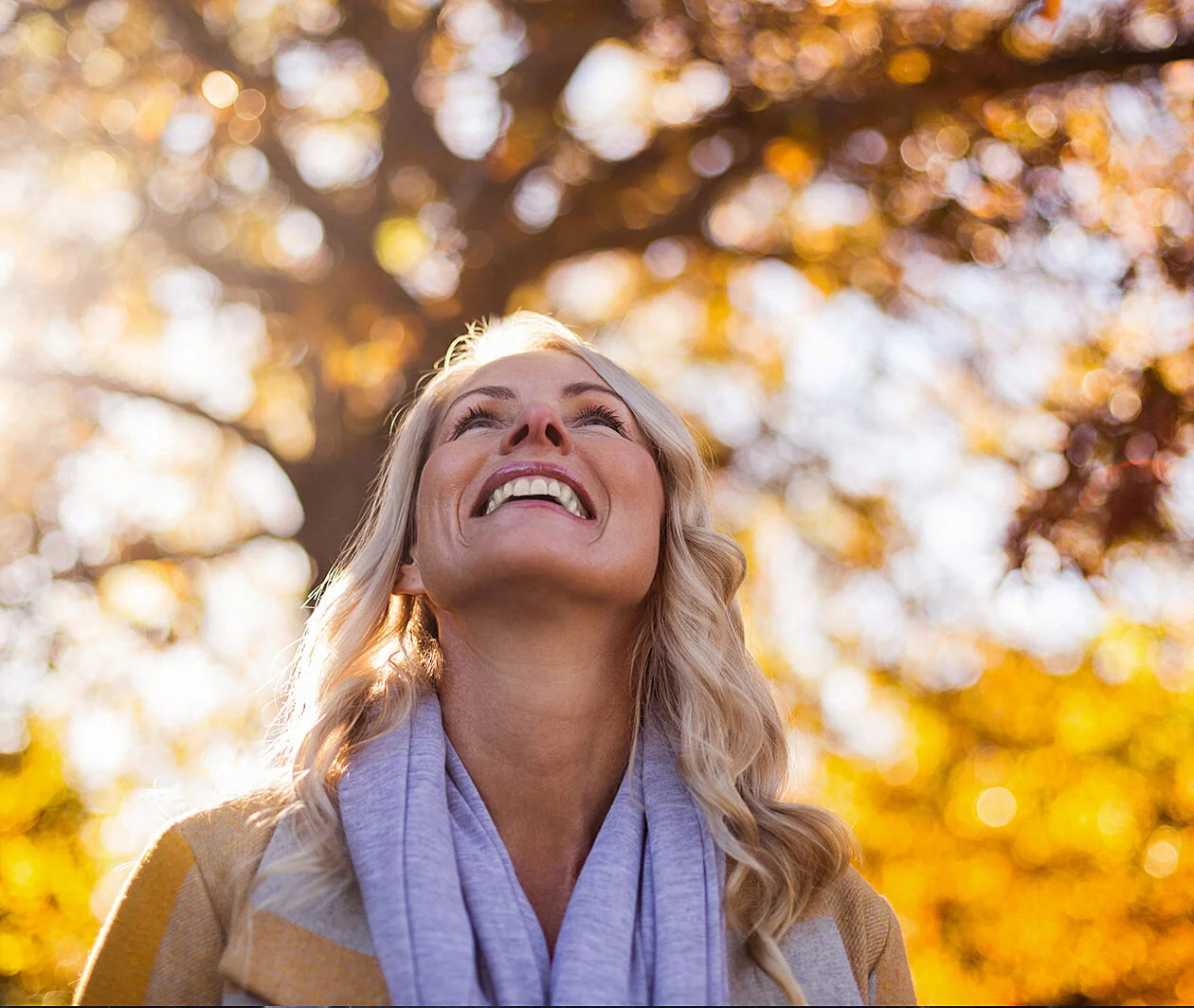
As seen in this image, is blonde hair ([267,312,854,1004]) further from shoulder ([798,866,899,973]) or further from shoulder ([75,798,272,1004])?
shoulder ([75,798,272,1004])

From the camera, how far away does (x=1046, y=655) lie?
9.01m

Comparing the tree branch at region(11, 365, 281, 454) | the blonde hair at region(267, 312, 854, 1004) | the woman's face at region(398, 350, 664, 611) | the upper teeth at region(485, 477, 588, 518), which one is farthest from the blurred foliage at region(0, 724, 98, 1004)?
the upper teeth at region(485, 477, 588, 518)

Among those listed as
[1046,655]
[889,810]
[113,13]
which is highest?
[113,13]

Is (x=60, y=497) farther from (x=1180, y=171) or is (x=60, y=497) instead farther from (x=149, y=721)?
(x=1180, y=171)

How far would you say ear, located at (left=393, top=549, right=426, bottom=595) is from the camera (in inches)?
124

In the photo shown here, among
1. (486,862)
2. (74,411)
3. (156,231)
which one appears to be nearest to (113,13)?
(156,231)

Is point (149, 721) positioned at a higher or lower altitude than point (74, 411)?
lower

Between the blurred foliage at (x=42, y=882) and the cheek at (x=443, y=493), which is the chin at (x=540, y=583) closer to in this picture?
Answer: the cheek at (x=443, y=493)

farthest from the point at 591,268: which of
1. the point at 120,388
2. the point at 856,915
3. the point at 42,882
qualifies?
the point at 42,882

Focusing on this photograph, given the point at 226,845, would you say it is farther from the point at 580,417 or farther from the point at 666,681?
the point at 580,417

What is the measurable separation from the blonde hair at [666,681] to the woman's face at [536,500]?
15 cm

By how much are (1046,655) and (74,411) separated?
25.1 feet

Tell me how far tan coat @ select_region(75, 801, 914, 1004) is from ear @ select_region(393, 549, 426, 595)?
796mm

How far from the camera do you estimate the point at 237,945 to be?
2.25 meters
